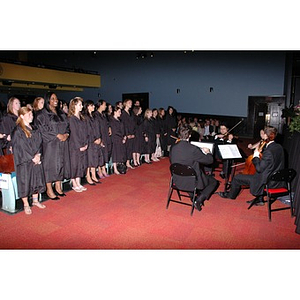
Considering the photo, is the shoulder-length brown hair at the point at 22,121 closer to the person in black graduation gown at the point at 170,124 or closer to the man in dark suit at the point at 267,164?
the man in dark suit at the point at 267,164

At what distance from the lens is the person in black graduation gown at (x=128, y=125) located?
6.95 m

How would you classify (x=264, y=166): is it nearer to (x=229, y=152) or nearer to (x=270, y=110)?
(x=229, y=152)

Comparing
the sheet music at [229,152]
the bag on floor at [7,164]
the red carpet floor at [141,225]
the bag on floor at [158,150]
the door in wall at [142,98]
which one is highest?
the door in wall at [142,98]

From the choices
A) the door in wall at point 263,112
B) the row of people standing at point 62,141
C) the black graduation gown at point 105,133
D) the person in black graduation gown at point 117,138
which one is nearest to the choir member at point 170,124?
the row of people standing at point 62,141

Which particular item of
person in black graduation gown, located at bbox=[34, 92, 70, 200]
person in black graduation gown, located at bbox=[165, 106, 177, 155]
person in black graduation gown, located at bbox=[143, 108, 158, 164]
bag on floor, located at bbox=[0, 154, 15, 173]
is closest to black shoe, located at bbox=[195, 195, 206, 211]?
person in black graduation gown, located at bbox=[34, 92, 70, 200]

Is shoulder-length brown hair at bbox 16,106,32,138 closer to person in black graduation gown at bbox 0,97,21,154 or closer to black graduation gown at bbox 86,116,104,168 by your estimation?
black graduation gown at bbox 86,116,104,168

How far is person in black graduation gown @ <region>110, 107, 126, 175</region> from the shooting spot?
6574 millimetres

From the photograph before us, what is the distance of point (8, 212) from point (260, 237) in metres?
3.81

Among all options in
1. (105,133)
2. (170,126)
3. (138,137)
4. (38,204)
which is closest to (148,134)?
(138,137)

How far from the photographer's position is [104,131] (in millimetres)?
6258

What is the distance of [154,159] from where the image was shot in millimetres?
8477

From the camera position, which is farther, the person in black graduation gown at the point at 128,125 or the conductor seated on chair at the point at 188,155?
the person in black graduation gown at the point at 128,125

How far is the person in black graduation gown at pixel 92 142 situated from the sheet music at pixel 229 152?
2567 millimetres

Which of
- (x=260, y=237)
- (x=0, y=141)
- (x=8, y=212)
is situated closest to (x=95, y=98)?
(x=0, y=141)
